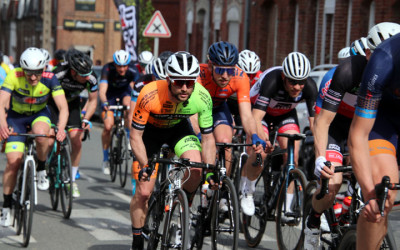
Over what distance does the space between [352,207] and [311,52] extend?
2113 centimetres

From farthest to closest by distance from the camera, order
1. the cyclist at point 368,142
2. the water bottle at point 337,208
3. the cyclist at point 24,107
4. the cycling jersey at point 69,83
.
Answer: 1. the cycling jersey at point 69,83
2. the cyclist at point 24,107
3. the water bottle at point 337,208
4. the cyclist at point 368,142

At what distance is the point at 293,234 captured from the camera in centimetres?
736

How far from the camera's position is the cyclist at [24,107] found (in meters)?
8.83

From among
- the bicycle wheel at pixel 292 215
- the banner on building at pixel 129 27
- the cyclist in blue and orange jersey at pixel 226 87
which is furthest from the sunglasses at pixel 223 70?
the banner on building at pixel 129 27

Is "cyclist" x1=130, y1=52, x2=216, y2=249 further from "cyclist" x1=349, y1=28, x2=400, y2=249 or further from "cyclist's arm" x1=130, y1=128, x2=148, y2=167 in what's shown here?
"cyclist" x1=349, y1=28, x2=400, y2=249

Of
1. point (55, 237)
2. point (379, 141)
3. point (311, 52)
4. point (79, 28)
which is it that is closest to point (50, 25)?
point (79, 28)

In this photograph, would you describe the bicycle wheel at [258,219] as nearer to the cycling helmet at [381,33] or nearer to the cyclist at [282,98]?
the cyclist at [282,98]

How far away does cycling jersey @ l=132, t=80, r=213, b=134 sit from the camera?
677 cm

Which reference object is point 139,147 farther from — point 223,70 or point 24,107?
point 24,107

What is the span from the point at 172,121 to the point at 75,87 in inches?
166

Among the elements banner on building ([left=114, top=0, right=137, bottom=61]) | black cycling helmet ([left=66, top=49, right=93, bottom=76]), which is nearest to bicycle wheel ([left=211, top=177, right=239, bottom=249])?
black cycling helmet ([left=66, top=49, right=93, bottom=76])

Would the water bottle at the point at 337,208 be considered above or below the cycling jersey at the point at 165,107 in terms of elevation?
below

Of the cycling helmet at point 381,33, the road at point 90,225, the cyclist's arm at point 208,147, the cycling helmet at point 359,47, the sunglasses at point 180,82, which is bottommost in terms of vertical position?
the road at point 90,225

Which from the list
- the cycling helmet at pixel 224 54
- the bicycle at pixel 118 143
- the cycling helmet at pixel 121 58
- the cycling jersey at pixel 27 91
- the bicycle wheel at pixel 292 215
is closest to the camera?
the bicycle wheel at pixel 292 215
